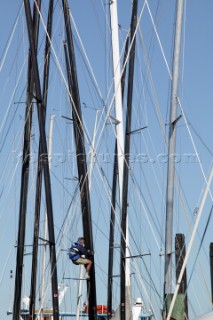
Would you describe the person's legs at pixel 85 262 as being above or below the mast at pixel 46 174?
below

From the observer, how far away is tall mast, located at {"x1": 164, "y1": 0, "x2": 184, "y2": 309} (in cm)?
1716

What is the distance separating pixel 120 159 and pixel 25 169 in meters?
3.02

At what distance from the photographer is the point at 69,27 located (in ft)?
78.6

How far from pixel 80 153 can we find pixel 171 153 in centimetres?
476

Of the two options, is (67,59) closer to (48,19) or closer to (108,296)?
(48,19)

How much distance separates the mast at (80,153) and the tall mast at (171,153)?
3572 mm

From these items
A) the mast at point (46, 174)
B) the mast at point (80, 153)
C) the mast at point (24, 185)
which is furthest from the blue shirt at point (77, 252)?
→ the mast at point (24, 185)

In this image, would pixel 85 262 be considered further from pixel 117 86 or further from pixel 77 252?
pixel 117 86

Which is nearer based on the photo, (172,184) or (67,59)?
(172,184)

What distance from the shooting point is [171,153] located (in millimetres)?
17812


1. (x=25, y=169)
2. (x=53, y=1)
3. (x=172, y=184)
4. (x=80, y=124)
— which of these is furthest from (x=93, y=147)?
(x=53, y=1)

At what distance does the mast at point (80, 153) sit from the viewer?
20562 mm

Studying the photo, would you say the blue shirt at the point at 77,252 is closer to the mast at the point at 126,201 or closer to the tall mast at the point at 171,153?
the mast at the point at 126,201

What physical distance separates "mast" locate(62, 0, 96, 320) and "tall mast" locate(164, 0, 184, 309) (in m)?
3.57
